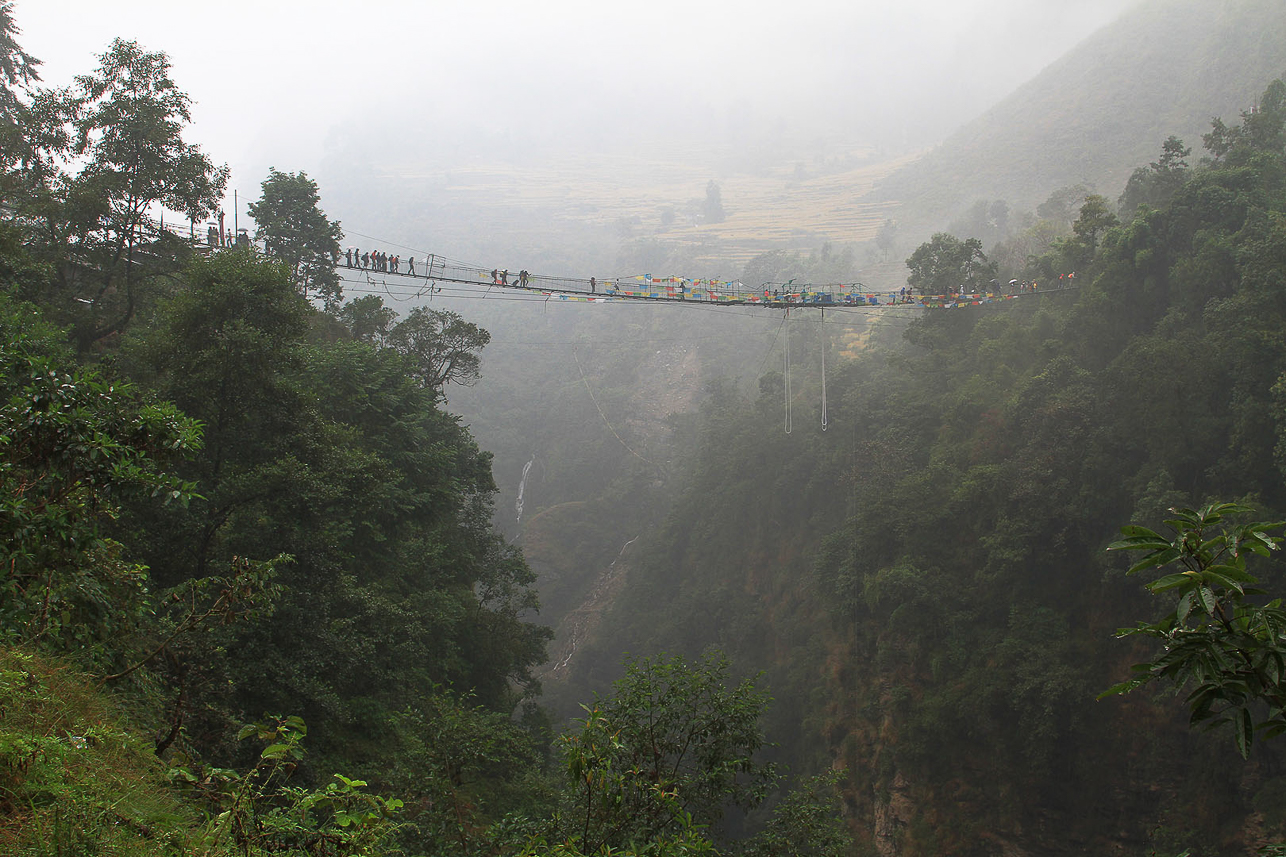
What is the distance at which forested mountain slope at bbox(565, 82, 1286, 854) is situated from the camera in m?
16.2

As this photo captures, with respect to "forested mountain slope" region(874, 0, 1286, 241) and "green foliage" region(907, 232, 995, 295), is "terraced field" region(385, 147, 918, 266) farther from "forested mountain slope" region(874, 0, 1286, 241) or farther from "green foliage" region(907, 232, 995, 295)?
"green foliage" region(907, 232, 995, 295)

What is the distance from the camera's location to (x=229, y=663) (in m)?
9.28

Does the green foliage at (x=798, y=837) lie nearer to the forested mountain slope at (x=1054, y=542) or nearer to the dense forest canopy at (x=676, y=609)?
the dense forest canopy at (x=676, y=609)

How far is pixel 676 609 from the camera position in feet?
115

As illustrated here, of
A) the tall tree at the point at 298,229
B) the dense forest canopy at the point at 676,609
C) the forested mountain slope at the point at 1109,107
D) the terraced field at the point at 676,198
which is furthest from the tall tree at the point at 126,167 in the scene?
the terraced field at the point at 676,198

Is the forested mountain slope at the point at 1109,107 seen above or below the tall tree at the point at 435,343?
above

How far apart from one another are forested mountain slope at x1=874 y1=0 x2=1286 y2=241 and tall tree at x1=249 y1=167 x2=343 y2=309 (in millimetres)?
47002

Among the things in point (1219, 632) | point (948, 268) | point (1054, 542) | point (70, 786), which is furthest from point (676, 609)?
point (1219, 632)

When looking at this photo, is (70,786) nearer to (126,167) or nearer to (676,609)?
(126,167)

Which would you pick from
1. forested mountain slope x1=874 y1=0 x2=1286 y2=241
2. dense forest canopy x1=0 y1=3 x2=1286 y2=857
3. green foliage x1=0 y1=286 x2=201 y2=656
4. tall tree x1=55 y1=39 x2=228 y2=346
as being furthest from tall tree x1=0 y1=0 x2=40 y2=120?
forested mountain slope x1=874 y1=0 x2=1286 y2=241

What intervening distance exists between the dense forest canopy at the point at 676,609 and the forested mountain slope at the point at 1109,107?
983 inches

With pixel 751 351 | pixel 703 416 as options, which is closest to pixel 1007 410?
pixel 703 416

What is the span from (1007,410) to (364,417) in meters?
17.1

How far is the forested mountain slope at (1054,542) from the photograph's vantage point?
53.2ft
